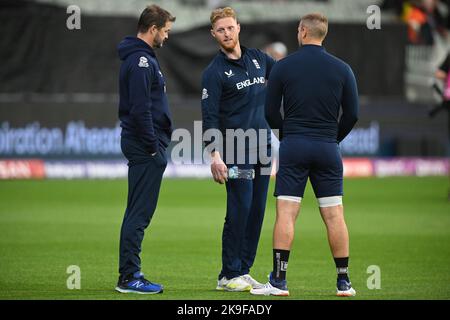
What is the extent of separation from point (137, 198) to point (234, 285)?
4.04 ft

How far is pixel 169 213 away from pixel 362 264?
243 inches

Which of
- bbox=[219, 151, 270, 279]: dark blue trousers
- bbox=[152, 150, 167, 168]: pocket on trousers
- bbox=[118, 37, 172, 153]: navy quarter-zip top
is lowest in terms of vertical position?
bbox=[219, 151, 270, 279]: dark blue trousers

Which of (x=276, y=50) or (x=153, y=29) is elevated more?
(x=276, y=50)

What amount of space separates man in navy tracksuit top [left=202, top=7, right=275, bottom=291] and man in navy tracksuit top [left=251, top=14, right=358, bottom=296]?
0.57 meters

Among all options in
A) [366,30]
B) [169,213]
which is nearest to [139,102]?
[169,213]

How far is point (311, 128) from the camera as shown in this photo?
9.25 m

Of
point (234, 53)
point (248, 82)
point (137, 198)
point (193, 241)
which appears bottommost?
point (193, 241)

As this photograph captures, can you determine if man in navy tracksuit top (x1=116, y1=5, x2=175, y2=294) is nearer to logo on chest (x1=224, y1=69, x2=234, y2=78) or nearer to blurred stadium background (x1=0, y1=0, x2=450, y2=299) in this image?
logo on chest (x1=224, y1=69, x2=234, y2=78)

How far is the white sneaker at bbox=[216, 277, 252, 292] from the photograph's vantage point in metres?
9.83

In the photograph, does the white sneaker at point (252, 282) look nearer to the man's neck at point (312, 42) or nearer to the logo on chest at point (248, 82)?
the logo on chest at point (248, 82)

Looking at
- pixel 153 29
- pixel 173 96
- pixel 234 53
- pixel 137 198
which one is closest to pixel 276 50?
pixel 173 96

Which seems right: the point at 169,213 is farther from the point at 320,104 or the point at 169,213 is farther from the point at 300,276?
the point at 320,104

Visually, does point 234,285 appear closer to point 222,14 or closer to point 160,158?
point 160,158

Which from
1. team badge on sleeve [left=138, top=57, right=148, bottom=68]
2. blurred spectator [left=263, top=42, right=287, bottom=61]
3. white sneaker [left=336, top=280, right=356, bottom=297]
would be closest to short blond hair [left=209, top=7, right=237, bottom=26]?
team badge on sleeve [left=138, top=57, right=148, bottom=68]
